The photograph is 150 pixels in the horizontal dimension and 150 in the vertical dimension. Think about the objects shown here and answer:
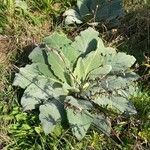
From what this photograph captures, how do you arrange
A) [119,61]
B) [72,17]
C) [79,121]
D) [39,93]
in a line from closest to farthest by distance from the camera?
[79,121], [39,93], [119,61], [72,17]

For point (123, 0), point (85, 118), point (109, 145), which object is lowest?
point (109, 145)

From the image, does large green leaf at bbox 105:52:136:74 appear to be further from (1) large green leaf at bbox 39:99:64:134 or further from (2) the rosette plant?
(1) large green leaf at bbox 39:99:64:134

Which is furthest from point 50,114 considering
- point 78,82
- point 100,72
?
point 100,72

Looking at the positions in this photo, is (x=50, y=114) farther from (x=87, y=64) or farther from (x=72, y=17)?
(x=72, y=17)

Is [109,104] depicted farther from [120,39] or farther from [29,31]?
[29,31]

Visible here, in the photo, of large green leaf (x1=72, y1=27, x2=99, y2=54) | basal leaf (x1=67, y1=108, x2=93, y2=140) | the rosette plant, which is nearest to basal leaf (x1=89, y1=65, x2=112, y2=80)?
the rosette plant

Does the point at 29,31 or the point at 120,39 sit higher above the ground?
the point at 29,31

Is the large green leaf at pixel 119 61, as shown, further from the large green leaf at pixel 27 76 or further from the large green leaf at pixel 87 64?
the large green leaf at pixel 27 76

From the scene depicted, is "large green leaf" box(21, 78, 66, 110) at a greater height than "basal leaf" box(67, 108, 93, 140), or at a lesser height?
greater

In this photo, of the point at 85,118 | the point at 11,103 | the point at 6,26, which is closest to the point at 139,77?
the point at 85,118
